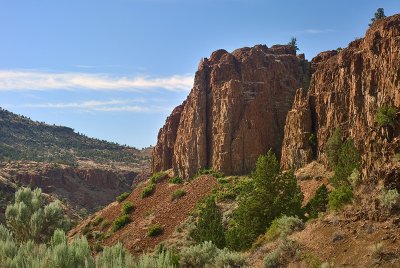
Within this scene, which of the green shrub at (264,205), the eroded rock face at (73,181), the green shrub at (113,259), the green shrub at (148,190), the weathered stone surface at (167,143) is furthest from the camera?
the eroded rock face at (73,181)

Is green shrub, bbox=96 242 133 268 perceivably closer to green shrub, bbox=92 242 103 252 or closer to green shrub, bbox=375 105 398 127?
green shrub, bbox=375 105 398 127

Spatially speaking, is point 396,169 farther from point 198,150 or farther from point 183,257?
point 198,150

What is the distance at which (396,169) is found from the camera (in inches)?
898

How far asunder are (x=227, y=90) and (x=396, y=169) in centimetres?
4916

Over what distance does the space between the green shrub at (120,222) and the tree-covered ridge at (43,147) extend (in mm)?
92010

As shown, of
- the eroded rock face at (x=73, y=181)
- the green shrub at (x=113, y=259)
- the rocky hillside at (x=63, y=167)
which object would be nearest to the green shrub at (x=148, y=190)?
the rocky hillside at (x=63, y=167)

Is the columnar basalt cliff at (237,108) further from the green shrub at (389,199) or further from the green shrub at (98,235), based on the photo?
the green shrub at (389,199)

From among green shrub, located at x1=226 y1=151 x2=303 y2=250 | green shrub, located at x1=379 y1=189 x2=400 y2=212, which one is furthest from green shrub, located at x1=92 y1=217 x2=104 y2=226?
green shrub, located at x1=379 y1=189 x2=400 y2=212

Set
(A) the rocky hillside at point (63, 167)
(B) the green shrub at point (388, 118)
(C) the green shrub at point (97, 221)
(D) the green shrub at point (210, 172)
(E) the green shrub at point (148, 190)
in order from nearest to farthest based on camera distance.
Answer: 1. (B) the green shrub at point (388, 118)
2. (D) the green shrub at point (210, 172)
3. (C) the green shrub at point (97, 221)
4. (E) the green shrub at point (148, 190)
5. (A) the rocky hillside at point (63, 167)

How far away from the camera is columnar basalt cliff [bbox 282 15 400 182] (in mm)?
46125

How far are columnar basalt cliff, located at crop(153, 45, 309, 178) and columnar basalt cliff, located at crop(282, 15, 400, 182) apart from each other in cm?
723

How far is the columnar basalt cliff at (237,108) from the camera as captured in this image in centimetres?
6775

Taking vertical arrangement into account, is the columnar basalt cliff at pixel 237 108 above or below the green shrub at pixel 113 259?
above

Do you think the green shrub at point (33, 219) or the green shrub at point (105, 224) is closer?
the green shrub at point (33, 219)
